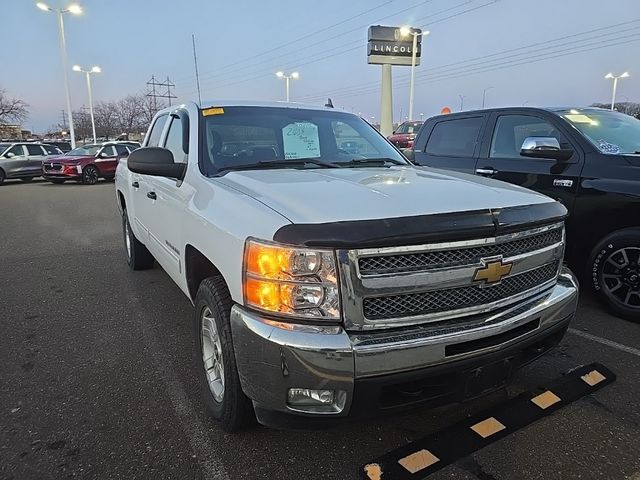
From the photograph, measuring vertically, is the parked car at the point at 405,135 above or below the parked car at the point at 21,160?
above

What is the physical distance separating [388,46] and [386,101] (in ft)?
17.1

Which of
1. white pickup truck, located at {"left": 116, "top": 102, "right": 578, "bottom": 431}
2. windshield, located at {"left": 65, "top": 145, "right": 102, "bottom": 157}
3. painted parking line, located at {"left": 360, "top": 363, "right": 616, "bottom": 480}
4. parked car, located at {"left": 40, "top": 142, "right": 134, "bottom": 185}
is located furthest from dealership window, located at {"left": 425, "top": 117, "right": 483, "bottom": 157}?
windshield, located at {"left": 65, "top": 145, "right": 102, "bottom": 157}

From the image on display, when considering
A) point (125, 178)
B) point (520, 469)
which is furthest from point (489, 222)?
point (125, 178)

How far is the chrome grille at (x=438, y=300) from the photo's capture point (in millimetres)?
1900

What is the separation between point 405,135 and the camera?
21.2 meters

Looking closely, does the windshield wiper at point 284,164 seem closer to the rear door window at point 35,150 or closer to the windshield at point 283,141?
the windshield at point 283,141

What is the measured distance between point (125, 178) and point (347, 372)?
445cm

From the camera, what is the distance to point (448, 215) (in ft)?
6.54

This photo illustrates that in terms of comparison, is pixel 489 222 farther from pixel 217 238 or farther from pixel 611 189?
pixel 611 189

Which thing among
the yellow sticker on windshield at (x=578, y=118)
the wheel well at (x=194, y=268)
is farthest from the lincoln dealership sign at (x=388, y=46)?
the wheel well at (x=194, y=268)

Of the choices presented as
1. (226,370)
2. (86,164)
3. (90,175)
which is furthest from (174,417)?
(90,175)

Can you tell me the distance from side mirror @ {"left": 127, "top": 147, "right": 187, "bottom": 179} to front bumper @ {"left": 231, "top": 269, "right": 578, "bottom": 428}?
4.56ft

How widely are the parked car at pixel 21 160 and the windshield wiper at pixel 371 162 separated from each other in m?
20.5

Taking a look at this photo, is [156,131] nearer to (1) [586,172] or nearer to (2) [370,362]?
(2) [370,362]
